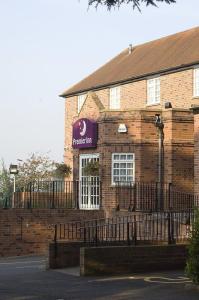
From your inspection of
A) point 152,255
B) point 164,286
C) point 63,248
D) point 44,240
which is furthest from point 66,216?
point 164,286

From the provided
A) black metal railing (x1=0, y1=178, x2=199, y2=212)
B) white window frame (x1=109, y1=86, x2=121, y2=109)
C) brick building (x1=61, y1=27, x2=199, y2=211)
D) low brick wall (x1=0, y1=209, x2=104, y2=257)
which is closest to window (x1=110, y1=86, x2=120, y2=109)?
white window frame (x1=109, y1=86, x2=121, y2=109)

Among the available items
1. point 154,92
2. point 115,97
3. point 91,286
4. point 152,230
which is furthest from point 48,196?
point 91,286

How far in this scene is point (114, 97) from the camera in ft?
136

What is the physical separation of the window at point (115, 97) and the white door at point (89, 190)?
8755mm

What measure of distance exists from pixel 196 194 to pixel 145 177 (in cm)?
411

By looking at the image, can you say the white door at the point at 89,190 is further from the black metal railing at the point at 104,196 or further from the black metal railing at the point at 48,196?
the black metal railing at the point at 48,196

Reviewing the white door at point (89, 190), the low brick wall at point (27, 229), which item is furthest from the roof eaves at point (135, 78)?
the low brick wall at point (27, 229)

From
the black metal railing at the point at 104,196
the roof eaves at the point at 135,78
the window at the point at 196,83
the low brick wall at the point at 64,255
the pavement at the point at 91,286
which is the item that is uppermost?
the roof eaves at the point at 135,78

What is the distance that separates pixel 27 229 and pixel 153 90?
12.5 meters

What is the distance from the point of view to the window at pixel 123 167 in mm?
31094

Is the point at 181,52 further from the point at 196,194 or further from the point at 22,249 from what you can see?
the point at 22,249

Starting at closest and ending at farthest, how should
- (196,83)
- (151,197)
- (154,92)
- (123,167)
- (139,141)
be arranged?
(151,197) < (139,141) < (123,167) < (196,83) < (154,92)

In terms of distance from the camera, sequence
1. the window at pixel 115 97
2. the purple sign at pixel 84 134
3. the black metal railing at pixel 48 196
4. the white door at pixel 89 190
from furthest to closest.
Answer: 1. the window at pixel 115 97
2. the purple sign at pixel 84 134
3. the white door at pixel 89 190
4. the black metal railing at pixel 48 196

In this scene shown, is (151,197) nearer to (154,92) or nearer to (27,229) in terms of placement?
(27,229)
